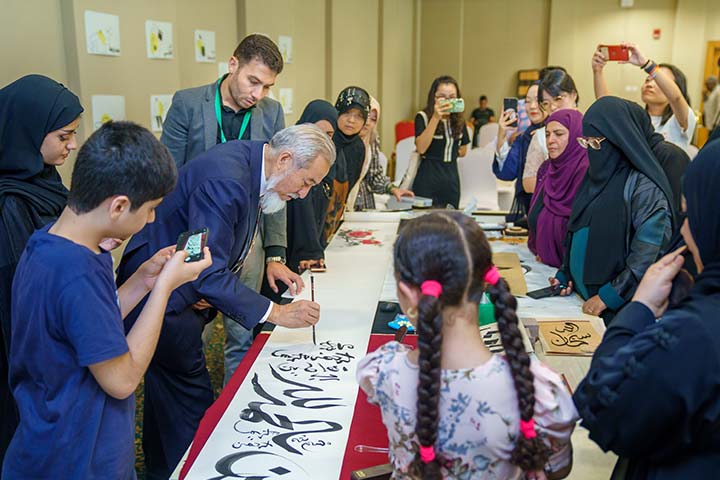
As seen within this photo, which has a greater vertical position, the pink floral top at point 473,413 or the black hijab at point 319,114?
the black hijab at point 319,114

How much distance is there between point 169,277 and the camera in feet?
5.01

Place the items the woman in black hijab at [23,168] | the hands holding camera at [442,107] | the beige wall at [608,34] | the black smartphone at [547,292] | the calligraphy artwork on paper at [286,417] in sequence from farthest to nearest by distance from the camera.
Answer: the beige wall at [608,34]
the hands holding camera at [442,107]
the black smartphone at [547,292]
the woman in black hijab at [23,168]
the calligraphy artwork on paper at [286,417]

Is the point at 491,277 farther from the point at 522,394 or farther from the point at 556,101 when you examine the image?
the point at 556,101

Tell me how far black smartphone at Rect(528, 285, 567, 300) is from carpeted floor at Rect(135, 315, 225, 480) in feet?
5.42

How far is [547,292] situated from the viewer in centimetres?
273

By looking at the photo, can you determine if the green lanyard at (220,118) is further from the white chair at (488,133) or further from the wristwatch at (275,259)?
the white chair at (488,133)

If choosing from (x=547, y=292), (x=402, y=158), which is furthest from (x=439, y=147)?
(x=547, y=292)

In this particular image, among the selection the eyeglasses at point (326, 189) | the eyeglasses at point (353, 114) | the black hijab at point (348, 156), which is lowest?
the eyeglasses at point (326, 189)

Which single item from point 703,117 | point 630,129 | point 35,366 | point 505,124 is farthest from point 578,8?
point 35,366

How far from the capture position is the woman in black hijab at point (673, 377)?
108 centimetres

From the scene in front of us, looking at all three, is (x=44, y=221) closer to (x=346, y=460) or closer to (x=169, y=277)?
(x=169, y=277)

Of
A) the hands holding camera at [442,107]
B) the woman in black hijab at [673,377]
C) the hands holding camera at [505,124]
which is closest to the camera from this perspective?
the woman in black hijab at [673,377]

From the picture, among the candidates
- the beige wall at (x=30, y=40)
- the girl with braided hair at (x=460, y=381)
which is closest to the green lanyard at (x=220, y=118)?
the beige wall at (x=30, y=40)

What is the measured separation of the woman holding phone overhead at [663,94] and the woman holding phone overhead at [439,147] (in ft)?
3.41
